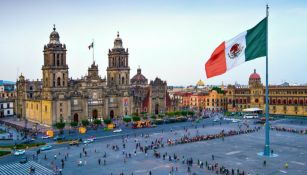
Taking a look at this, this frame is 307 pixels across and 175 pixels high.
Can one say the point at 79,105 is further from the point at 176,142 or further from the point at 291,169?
the point at 291,169

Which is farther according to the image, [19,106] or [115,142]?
[19,106]

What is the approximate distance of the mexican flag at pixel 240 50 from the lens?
37969 millimetres

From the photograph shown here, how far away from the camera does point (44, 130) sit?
8506 centimetres

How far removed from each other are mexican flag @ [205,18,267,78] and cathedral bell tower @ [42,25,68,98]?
6114cm

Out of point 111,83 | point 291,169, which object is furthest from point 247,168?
point 111,83

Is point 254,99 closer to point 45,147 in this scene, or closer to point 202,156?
point 202,156

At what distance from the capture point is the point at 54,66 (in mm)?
91875

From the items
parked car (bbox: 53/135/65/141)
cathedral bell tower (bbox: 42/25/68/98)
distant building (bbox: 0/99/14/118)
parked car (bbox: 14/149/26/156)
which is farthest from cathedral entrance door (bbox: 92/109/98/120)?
parked car (bbox: 14/149/26/156)

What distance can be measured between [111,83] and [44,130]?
2976 centimetres

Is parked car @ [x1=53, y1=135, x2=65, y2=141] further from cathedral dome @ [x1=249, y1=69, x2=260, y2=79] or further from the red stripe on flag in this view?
cathedral dome @ [x1=249, y1=69, x2=260, y2=79]

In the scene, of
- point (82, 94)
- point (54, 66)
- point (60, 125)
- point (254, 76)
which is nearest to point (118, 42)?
point (82, 94)

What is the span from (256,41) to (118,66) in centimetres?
7335

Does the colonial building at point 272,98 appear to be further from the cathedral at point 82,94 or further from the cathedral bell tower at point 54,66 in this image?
the cathedral bell tower at point 54,66

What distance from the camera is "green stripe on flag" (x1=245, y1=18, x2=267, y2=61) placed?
A: 126 feet
